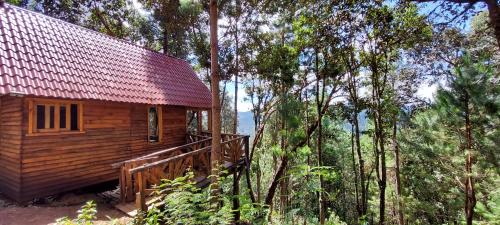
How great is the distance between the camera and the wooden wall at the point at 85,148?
6590mm

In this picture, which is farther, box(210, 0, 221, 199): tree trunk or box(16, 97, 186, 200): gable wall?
box(16, 97, 186, 200): gable wall

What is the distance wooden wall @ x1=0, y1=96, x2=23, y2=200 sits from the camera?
6529mm

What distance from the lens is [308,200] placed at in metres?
27.4

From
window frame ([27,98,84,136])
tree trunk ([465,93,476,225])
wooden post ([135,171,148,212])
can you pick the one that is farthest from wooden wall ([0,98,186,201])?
tree trunk ([465,93,476,225])

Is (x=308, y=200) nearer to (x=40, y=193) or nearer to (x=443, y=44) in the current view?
(x=443, y=44)

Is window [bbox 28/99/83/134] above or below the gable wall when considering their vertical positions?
above

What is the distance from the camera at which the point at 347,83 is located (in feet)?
37.9

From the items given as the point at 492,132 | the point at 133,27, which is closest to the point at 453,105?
the point at 492,132

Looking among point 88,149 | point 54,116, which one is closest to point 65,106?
point 54,116

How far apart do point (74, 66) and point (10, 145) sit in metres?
2.63

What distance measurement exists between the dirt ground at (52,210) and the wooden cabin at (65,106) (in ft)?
0.83

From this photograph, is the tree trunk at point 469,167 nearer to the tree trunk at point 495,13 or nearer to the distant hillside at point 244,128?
the tree trunk at point 495,13

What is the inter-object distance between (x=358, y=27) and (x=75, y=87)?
891cm

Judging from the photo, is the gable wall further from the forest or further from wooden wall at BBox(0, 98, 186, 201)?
the forest
